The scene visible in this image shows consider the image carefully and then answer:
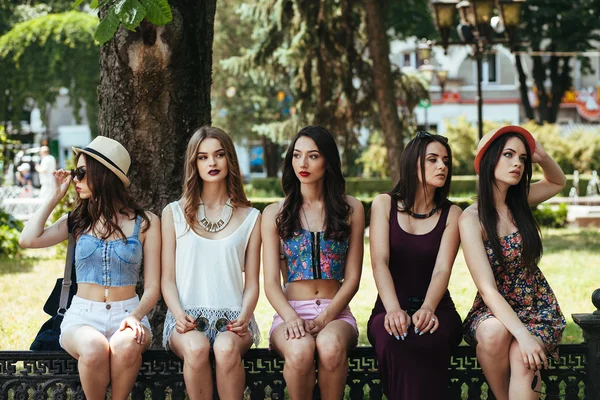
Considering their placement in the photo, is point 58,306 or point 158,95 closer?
point 58,306

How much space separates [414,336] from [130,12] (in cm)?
218

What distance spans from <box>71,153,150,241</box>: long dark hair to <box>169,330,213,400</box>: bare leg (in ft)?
2.35

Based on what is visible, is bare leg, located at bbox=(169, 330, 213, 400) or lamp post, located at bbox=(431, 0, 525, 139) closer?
bare leg, located at bbox=(169, 330, 213, 400)

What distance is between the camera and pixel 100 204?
4.77m

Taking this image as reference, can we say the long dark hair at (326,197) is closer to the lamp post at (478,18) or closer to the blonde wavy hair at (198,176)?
the blonde wavy hair at (198,176)

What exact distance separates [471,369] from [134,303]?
186 cm

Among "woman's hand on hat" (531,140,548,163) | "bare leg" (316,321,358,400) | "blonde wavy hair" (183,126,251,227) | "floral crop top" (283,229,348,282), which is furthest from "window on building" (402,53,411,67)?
"bare leg" (316,321,358,400)

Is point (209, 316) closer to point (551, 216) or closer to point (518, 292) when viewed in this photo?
point (518, 292)

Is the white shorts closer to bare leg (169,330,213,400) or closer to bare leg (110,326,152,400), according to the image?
bare leg (110,326,152,400)

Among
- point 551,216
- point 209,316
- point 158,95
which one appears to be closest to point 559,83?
point 551,216

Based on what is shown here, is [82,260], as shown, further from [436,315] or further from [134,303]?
[436,315]

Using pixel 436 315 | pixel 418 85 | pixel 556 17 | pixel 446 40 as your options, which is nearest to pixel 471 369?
pixel 436 315

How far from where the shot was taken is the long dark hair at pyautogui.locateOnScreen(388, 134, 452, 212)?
481 centimetres

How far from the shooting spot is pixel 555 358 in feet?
15.1
